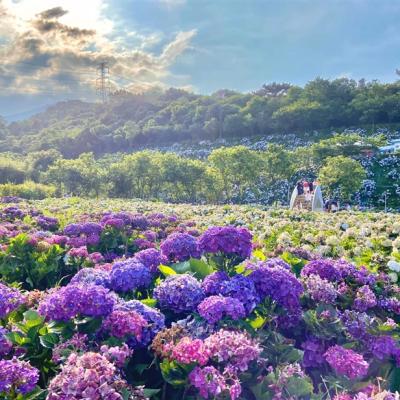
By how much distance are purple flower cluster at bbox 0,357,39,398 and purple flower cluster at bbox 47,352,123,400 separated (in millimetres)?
259

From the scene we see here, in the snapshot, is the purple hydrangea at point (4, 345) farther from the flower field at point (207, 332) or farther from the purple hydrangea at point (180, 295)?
the purple hydrangea at point (180, 295)

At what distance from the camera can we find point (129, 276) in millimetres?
3330

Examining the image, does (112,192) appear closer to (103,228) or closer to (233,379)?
(103,228)

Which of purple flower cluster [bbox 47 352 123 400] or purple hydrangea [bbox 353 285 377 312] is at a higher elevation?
purple flower cluster [bbox 47 352 123 400]

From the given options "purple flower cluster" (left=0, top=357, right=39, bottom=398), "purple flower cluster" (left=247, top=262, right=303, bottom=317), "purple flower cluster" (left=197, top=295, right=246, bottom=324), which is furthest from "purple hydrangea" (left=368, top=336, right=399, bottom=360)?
"purple flower cluster" (left=0, top=357, right=39, bottom=398)

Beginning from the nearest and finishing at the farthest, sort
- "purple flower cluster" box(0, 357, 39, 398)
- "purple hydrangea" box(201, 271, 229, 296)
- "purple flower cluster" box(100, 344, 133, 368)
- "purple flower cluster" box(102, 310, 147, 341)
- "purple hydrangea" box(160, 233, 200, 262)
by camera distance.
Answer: "purple flower cluster" box(0, 357, 39, 398) < "purple flower cluster" box(100, 344, 133, 368) < "purple flower cluster" box(102, 310, 147, 341) < "purple hydrangea" box(201, 271, 229, 296) < "purple hydrangea" box(160, 233, 200, 262)

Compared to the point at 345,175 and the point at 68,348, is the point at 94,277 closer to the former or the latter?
the point at 68,348

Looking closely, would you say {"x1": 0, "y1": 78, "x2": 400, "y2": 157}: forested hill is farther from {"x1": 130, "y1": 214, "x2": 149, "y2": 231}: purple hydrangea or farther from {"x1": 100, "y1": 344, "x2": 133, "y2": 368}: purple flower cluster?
{"x1": 100, "y1": 344, "x2": 133, "y2": 368}: purple flower cluster

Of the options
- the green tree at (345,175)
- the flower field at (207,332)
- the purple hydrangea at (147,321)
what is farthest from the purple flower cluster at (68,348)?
the green tree at (345,175)

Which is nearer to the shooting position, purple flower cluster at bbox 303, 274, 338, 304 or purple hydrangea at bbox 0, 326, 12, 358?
purple hydrangea at bbox 0, 326, 12, 358

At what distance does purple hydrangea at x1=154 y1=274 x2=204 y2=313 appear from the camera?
289 cm

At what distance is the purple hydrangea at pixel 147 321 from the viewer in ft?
8.38

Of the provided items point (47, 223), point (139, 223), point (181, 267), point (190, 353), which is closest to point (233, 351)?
point (190, 353)

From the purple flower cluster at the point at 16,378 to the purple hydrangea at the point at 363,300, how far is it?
2418 millimetres
